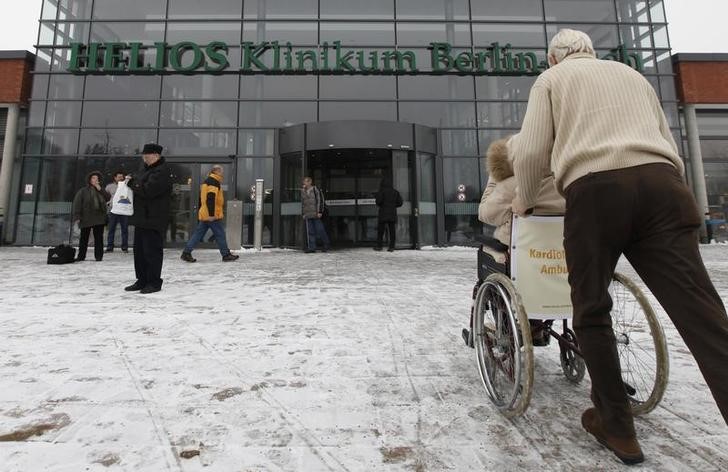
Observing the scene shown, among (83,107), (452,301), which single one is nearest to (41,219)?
(83,107)

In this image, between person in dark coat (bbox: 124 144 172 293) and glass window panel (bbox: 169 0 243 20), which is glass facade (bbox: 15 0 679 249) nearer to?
glass window panel (bbox: 169 0 243 20)

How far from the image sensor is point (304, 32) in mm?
12797

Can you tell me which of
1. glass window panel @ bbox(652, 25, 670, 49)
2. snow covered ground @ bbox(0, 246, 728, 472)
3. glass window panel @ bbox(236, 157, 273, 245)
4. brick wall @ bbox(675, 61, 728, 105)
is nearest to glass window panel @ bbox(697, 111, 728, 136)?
brick wall @ bbox(675, 61, 728, 105)

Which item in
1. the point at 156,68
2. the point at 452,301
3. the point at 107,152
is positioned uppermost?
the point at 156,68

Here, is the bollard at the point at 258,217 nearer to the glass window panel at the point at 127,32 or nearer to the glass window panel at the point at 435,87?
the glass window panel at the point at 435,87

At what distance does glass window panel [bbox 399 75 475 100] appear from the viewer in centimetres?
1221

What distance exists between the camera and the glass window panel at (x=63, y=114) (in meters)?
11.7

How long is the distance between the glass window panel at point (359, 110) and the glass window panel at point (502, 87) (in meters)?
3.16

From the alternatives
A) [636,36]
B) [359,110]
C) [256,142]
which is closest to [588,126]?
[359,110]

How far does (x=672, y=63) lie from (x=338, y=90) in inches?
478

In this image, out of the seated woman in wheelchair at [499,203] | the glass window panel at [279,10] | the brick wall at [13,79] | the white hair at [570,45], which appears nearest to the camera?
the white hair at [570,45]

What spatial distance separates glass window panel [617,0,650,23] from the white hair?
15824 millimetres

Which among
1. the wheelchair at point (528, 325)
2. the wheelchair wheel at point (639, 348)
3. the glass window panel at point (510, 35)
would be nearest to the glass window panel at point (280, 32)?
the glass window panel at point (510, 35)

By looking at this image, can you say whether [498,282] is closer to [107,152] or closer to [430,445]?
[430,445]
